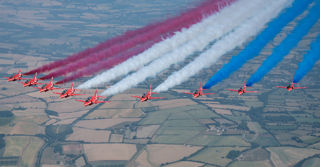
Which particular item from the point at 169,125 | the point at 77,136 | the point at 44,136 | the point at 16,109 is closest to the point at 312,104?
the point at 169,125

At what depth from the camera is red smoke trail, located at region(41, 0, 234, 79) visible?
256 feet

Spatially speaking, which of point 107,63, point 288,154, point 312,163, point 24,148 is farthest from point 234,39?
point 24,148

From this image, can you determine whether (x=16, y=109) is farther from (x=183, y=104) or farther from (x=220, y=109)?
(x=220, y=109)

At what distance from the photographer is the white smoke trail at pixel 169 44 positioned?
78812 mm

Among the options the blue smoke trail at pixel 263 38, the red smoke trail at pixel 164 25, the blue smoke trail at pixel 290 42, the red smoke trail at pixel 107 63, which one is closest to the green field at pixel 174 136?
the red smoke trail at pixel 107 63

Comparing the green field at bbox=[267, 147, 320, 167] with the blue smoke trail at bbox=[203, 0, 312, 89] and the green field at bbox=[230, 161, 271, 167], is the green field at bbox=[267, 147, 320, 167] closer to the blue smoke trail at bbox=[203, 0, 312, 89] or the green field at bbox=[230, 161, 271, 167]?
the green field at bbox=[230, 161, 271, 167]

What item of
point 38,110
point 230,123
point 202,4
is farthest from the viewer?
point 38,110

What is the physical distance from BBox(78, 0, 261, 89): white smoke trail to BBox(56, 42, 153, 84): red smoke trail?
1092 millimetres

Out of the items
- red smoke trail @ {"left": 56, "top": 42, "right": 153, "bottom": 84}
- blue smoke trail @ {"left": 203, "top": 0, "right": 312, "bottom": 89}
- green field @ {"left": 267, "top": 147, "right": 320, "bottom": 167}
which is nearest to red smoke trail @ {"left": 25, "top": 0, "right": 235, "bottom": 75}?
red smoke trail @ {"left": 56, "top": 42, "right": 153, "bottom": 84}

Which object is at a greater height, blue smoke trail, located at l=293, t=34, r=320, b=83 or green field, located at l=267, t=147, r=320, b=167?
blue smoke trail, located at l=293, t=34, r=320, b=83

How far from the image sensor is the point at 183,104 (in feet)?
593

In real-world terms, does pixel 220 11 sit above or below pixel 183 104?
above

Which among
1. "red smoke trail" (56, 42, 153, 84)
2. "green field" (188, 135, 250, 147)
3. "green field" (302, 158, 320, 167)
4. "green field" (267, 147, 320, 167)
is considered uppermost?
"red smoke trail" (56, 42, 153, 84)

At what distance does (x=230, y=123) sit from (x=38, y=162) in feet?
262
